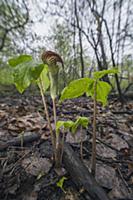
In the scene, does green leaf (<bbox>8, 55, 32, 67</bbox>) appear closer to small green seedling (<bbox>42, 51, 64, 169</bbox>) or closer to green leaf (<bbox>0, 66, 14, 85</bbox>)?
small green seedling (<bbox>42, 51, 64, 169</bbox>)

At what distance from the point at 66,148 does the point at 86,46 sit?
13.2 feet

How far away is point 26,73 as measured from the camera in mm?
752

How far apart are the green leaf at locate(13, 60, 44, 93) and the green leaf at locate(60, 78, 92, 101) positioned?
0.63 feet

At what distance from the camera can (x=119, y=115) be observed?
6.56 feet

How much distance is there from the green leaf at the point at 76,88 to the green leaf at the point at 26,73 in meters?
0.19

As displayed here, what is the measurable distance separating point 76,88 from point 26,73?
28 cm

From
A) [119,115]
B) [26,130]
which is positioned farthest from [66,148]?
[119,115]

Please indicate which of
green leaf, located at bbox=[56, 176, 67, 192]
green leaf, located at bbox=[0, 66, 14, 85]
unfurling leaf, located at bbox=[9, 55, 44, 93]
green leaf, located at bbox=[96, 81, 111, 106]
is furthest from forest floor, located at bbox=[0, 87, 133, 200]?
green leaf, located at bbox=[0, 66, 14, 85]

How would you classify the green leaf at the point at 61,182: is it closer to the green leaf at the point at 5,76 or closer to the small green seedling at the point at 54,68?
the small green seedling at the point at 54,68

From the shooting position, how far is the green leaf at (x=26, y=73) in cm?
75

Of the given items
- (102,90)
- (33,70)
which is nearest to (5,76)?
(102,90)

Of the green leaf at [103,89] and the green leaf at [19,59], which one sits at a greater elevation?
the green leaf at [19,59]

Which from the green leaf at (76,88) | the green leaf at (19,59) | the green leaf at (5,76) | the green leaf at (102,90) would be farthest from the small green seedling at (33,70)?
the green leaf at (5,76)

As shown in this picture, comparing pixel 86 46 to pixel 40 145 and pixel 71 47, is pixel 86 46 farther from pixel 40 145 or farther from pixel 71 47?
pixel 40 145
